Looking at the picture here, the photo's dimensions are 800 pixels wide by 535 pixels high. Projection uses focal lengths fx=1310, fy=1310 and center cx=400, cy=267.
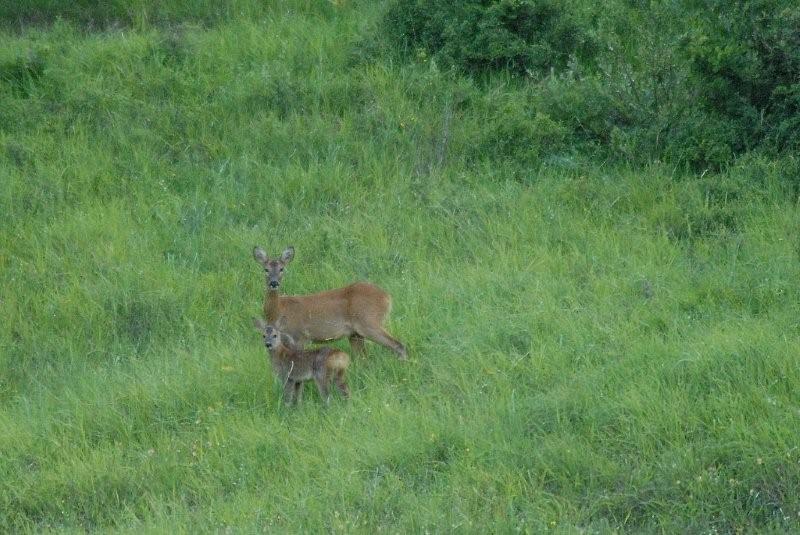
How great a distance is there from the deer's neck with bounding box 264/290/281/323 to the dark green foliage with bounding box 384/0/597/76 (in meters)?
5.19

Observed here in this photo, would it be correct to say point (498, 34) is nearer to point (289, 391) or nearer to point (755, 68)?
point (755, 68)

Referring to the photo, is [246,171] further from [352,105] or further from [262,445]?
[262,445]

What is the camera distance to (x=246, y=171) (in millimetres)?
13602

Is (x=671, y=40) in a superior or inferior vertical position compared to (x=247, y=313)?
superior

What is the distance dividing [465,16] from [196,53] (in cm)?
327

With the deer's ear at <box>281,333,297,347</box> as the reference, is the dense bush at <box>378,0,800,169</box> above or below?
above

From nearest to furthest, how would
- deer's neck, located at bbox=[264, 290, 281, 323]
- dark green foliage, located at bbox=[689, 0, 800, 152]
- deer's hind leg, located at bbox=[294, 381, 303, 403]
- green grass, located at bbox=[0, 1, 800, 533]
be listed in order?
green grass, located at bbox=[0, 1, 800, 533] → deer's hind leg, located at bbox=[294, 381, 303, 403] → deer's neck, located at bbox=[264, 290, 281, 323] → dark green foliage, located at bbox=[689, 0, 800, 152]

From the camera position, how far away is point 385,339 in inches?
398

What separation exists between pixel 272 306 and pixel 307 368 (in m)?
1.33

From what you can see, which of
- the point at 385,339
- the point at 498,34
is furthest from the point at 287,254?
the point at 498,34

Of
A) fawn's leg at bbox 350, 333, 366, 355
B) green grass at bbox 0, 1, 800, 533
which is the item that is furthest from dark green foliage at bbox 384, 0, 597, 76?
fawn's leg at bbox 350, 333, 366, 355

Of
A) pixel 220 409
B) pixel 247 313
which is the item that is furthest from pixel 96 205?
pixel 220 409

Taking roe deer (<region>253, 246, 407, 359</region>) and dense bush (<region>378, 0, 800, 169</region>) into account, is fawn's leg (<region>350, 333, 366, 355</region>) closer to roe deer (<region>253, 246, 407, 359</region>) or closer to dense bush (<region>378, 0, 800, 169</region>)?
roe deer (<region>253, 246, 407, 359</region>)

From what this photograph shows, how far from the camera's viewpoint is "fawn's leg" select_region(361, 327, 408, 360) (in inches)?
393
